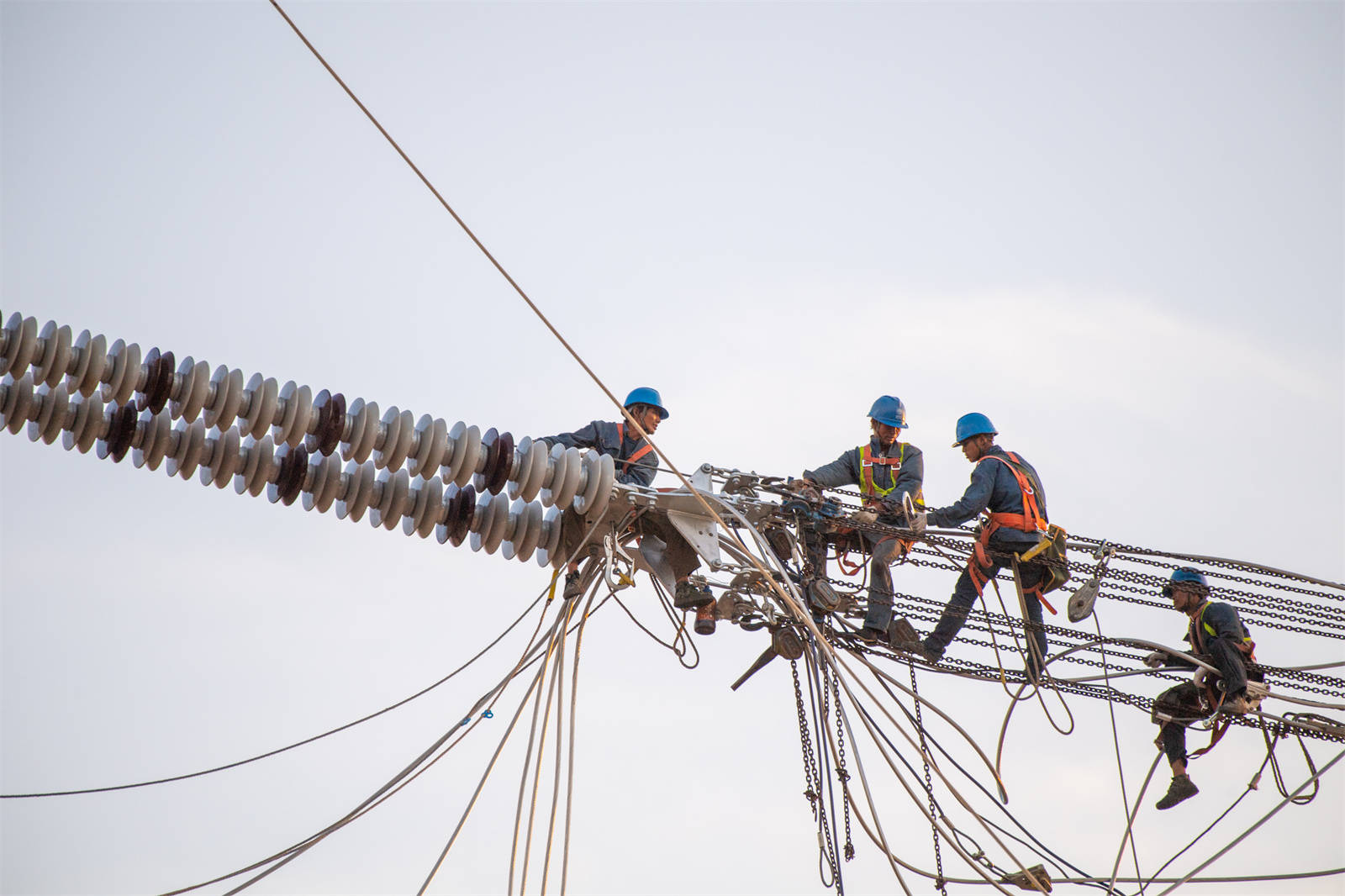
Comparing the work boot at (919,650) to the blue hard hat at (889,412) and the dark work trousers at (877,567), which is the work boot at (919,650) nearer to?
the dark work trousers at (877,567)

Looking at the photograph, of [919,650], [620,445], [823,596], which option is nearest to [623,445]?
[620,445]

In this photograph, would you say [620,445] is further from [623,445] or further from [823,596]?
[823,596]

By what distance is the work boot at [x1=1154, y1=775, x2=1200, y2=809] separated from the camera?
1097 centimetres

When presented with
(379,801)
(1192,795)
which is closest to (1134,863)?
(1192,795)

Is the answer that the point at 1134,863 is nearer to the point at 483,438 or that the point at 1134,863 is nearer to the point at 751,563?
the point at 751,563

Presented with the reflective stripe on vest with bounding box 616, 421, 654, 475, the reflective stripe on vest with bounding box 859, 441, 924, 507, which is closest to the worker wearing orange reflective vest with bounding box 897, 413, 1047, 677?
the reflective stripe on vest with bounding box 859, 441, 924, 507

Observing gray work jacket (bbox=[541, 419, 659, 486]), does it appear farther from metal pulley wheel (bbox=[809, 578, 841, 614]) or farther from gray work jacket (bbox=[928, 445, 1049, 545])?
gray work jacket (bbox=[928, 445, 1049, 545])

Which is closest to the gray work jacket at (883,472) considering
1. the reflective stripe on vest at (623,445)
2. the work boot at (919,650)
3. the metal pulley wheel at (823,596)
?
the metal pulley wheel at (823,596)

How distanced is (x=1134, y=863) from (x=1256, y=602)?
2.18 meters

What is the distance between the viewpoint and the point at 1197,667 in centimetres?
1067

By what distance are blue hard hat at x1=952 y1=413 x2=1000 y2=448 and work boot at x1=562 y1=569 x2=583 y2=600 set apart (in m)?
3.06

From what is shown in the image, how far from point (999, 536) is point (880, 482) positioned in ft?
3.13

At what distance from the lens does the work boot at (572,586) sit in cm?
967

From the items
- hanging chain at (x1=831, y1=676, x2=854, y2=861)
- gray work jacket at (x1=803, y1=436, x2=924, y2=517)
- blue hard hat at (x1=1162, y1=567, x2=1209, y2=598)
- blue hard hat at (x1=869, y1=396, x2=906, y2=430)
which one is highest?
blue hard hat at (x1=869, y1=396, x2=906, y2=430)
